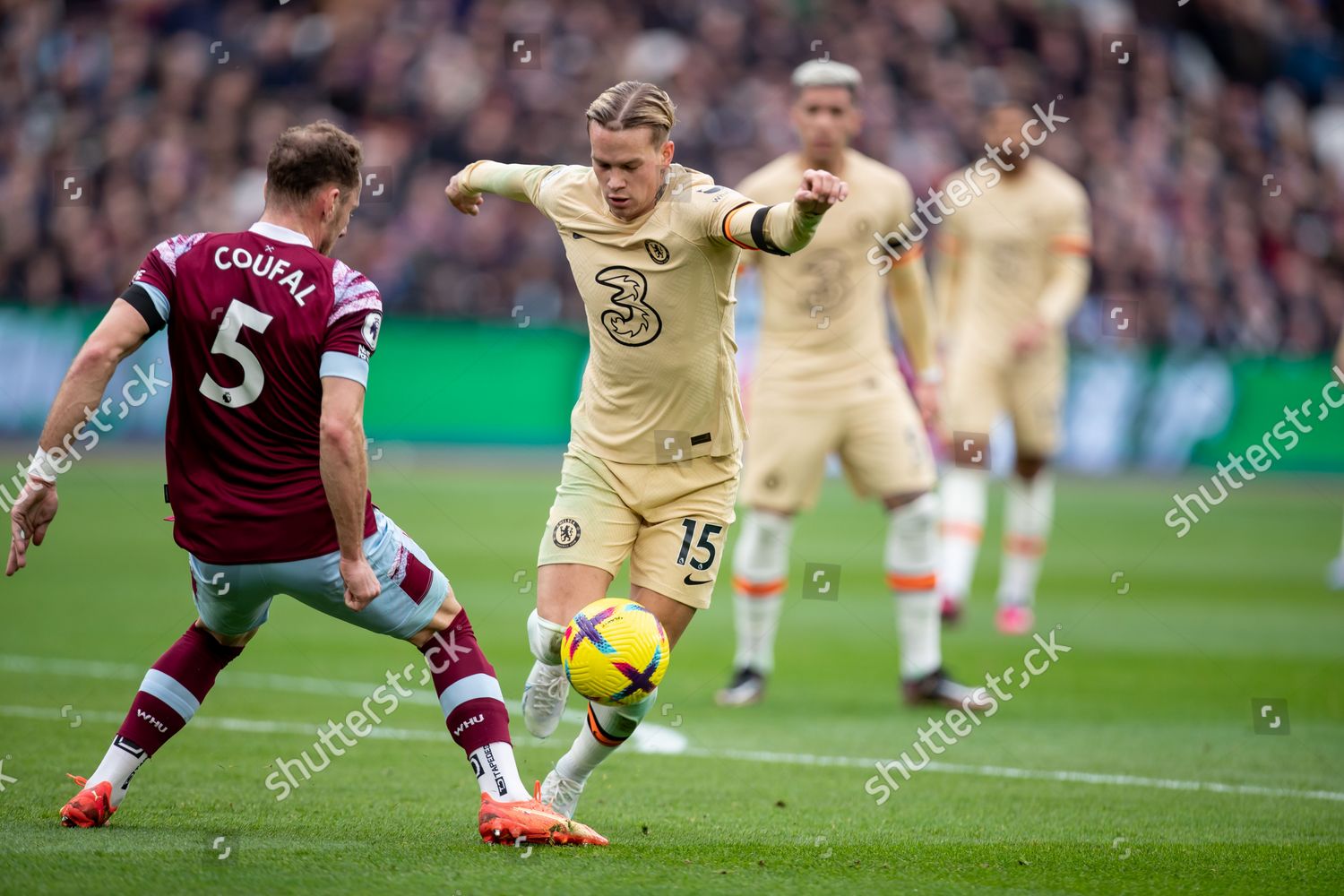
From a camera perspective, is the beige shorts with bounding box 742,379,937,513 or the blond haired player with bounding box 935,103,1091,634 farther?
the blond haired player with bounding box 935,103,1091,634

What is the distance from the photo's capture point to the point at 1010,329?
38.6 ft

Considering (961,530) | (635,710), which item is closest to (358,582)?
(635,710)

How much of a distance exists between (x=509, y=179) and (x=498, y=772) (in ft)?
7.42

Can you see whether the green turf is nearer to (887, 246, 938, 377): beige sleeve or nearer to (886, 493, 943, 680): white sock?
(886, 493, 943, 680): white sock

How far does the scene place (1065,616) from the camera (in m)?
12.1

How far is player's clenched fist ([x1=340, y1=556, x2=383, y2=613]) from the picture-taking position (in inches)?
194

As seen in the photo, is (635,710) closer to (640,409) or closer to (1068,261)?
(640,409)

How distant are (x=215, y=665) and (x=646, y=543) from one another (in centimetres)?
157

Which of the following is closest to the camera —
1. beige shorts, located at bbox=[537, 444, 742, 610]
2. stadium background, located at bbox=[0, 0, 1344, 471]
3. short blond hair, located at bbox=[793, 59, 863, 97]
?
beige shorts, located at bbox=[537, 444, 742, 610]

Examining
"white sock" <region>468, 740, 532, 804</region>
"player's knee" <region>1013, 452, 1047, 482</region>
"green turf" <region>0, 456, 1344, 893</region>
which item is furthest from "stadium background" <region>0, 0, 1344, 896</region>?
"player's knee" <region>1013, 452, 1047, 482</region>

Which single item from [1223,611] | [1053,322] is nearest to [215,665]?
[1053,322]

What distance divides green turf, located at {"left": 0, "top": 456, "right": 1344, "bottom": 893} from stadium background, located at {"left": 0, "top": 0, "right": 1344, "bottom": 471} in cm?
608

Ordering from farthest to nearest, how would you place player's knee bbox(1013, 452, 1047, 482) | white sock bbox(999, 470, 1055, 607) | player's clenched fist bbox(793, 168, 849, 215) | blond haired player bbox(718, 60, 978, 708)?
player's knee bbox(1013, 452, 1047, 482) → white sock bbox(999, 470, 1055, 607) → blond haired player bbox(718, 60, 978, 708) → player's clenched fist bbox(793, 168, 849, 215)

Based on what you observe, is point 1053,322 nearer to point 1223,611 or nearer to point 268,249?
Answer: point 1223,611
